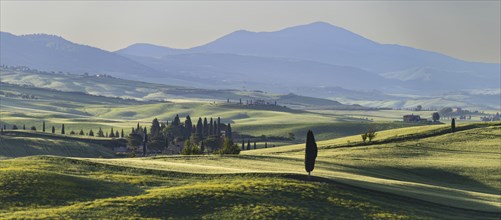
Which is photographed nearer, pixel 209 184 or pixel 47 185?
pixel 47 185

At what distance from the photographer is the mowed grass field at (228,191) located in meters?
73.8

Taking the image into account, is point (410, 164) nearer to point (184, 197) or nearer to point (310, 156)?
point (310, 156)

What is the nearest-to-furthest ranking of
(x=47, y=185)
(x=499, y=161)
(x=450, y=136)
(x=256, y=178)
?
1. (x=47, y=185)
2. (x=256, y=178)
3. (x=499, y=161)
4. (x=450, y=136)

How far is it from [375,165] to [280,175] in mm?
40002

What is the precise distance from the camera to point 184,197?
255 feet

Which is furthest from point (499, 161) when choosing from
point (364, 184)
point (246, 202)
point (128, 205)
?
point (128, 205)

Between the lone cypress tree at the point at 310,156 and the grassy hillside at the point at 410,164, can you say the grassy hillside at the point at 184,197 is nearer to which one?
the lone cypress tree at the point at 310,156

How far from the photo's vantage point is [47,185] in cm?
8000

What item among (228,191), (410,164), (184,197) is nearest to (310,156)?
(228,191)

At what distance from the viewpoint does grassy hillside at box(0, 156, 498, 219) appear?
72750mm

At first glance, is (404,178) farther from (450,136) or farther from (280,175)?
(450,136)

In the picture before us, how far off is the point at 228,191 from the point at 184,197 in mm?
5585

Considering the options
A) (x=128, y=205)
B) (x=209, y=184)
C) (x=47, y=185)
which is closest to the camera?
(x=128, y=205)

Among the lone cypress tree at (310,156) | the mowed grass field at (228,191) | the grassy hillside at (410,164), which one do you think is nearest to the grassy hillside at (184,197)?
the mowed grass field at (228,191)
